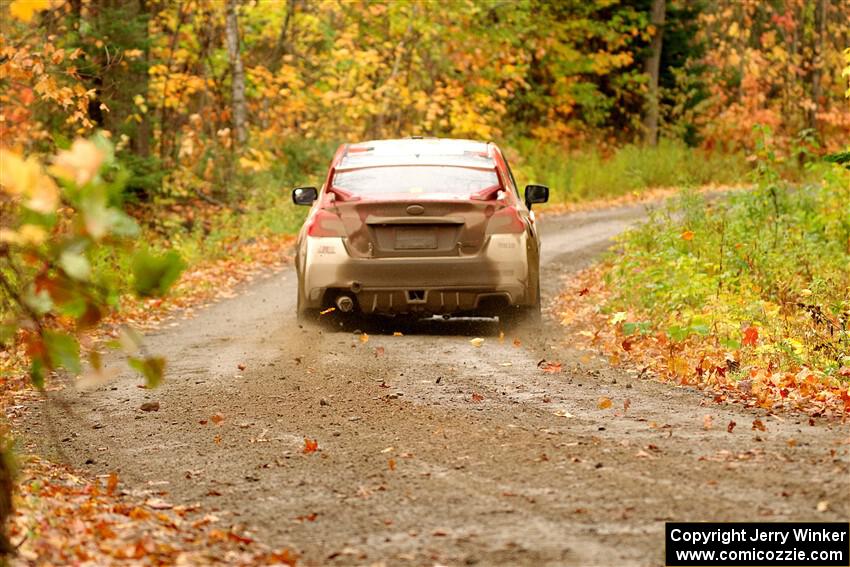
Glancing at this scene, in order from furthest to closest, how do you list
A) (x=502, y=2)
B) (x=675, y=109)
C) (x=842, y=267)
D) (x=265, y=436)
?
1. (x=675, y=109)
2. (x=502, y=2)
3. (x=842, y=267)
4. (x=265, y=436)

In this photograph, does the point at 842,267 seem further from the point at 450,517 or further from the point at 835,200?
the point at 450,517

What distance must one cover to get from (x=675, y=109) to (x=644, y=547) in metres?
34.4

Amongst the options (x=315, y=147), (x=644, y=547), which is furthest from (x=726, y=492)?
(x=315, y=147)

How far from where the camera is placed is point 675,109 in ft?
126

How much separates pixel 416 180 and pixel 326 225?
95 centimetres

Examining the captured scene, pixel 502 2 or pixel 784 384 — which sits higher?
pixel 502 2

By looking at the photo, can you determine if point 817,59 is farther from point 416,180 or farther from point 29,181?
point 29,181

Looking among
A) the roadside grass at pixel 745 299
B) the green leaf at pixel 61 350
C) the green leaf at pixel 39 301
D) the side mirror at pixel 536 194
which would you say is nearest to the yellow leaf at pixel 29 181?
the green leaf at pixel 39 301

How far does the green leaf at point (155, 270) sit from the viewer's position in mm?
4398

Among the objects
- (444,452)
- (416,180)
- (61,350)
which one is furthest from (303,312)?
(61,350)

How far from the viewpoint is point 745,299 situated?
12125 millimetres

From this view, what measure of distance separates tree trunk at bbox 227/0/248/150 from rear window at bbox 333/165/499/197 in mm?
13962

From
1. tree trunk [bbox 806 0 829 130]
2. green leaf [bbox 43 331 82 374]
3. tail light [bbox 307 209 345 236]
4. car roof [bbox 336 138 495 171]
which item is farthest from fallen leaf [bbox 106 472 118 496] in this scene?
tree trunk [bbox 806 0 829 130]

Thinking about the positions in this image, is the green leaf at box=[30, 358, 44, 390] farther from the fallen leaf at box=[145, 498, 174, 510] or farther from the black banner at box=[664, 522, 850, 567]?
the black banner at box=[664, 522, 850, 567]
